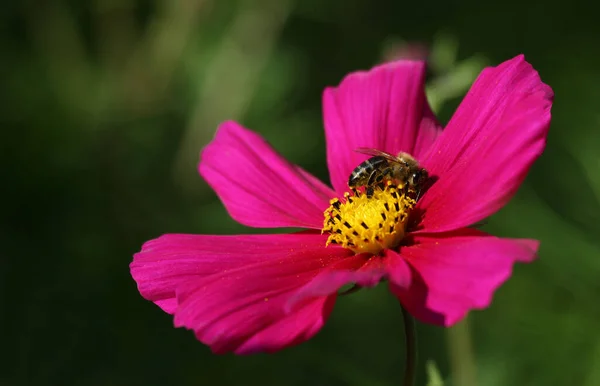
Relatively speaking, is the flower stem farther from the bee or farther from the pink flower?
the bee

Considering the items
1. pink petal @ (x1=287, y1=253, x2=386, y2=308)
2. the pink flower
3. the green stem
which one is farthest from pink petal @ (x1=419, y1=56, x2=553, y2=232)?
the green stem

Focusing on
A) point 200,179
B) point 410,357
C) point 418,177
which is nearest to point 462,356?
point 418,177

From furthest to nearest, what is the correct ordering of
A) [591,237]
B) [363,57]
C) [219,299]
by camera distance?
[363,57], [591,237], [219,299]

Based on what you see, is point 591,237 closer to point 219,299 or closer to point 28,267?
point 219,299

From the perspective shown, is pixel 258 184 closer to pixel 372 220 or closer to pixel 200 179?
pixel 372 220

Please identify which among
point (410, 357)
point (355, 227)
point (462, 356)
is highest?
point (355, 227)

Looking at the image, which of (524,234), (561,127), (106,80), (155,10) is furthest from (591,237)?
(155,10)

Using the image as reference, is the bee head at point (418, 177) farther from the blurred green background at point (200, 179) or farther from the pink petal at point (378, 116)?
the blurred green background at point (200, 179)

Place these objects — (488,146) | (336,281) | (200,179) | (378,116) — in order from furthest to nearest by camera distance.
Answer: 1. (200,179)
2. (378,116)
3. (488,146)
4. (336,281)
